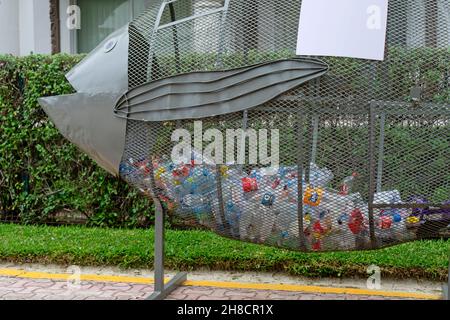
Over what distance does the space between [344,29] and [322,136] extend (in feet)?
1.99

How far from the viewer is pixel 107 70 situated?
3.75 metres

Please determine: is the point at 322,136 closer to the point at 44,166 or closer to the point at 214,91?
the point at 214,91

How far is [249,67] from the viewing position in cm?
340

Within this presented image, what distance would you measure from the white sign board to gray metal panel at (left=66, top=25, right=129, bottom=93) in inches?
44.1

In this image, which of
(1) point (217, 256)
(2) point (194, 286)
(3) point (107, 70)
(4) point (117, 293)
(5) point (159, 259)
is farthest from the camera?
(1) point (217, 256)

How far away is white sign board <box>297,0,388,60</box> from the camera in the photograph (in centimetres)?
328

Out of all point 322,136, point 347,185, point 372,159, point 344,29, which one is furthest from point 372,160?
point 344,29

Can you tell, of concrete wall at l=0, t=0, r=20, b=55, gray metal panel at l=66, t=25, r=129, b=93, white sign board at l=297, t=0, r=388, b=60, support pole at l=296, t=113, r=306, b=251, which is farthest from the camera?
concrete wall at l=0, t=0, r=20, b=55

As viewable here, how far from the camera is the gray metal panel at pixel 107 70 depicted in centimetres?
Answer: 371

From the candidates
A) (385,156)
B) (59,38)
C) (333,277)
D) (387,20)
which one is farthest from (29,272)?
(59,38)

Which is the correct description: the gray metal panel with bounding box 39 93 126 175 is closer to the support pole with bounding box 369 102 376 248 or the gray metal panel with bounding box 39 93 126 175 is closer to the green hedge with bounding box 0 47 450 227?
the support pole with bounding box 369 102 376 248

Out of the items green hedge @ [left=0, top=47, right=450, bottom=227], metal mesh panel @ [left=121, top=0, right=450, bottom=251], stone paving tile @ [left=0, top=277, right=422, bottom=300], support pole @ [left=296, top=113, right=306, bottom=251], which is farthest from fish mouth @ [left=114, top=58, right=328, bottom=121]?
green hedge @ [left=0, top=47, right=450, bottom=227]

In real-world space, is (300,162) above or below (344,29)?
below
